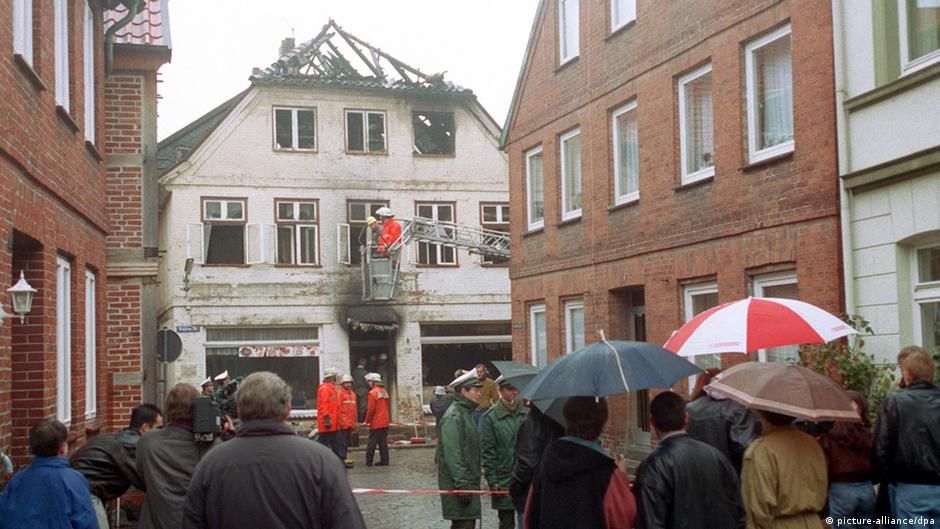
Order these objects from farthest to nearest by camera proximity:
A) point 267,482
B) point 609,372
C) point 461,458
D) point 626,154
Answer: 1. point 626,154
2. point 461,458
3. point 609,372
4. point 267,482

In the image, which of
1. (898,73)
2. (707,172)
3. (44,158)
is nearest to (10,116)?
(44,158)

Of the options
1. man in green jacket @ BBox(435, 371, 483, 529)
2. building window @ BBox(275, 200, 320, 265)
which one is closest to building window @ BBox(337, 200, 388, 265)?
building window @ BBox(275, 200, 320, 265)

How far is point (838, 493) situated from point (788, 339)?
3.45 ft

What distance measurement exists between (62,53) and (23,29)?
2.18 meters

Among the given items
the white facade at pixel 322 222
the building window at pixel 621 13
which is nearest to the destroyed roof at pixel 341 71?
the white facade at pixel 322 222

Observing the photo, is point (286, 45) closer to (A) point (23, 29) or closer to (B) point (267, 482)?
(A) point (23, 29)

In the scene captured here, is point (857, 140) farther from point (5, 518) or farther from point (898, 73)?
point (5, 518)

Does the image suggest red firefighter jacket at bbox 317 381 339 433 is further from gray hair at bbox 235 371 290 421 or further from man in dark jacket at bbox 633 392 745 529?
gray hair at bbox 235 371 290 421

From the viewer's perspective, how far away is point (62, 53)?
1246 centimetres

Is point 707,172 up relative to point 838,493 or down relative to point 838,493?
up

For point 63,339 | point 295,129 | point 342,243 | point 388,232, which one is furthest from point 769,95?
point 295,129

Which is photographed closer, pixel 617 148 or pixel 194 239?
pixel 617 148

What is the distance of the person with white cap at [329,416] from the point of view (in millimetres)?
21812

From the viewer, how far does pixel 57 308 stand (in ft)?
39.3
